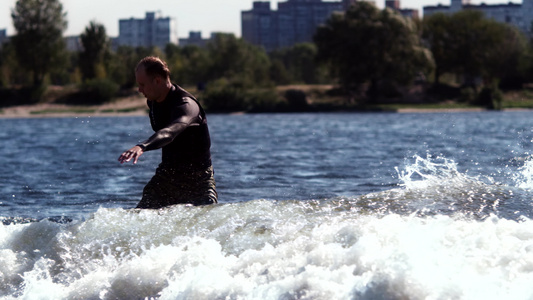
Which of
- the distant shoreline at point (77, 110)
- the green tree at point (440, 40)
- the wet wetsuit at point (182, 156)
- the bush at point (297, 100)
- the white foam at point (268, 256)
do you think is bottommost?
the distant shoreline at point (77, 110)

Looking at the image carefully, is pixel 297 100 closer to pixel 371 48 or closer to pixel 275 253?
pixel 371 48

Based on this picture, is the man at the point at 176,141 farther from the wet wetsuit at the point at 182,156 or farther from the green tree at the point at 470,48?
the green tree at the point at 470,48

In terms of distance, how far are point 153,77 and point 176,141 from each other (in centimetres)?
66

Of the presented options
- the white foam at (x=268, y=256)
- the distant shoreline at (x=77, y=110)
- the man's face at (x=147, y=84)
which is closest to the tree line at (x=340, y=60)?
the distant shoreline at (x=77, y=110)

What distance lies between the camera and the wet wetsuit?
24.9ft

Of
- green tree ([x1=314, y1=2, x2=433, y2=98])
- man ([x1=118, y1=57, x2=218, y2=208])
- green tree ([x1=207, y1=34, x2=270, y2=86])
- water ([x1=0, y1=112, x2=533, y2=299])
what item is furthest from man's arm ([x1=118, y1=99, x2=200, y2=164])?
green tree ([x1=207, y1=34, x2=270, y2=86])

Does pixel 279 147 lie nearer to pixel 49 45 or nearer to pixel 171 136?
pixel 171 136

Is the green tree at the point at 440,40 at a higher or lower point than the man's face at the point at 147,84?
higher

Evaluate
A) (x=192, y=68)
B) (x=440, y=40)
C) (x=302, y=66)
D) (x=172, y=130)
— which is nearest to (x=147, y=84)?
(x=172, y=130)

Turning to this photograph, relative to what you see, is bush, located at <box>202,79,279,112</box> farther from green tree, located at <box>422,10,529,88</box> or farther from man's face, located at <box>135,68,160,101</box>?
Result: man's face, located at <box>135,68,160,101</box>

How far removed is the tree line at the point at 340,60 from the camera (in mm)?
85375

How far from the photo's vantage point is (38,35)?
10050 centimetres

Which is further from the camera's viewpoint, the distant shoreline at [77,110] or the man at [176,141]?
the distant shoreline at [77,110]

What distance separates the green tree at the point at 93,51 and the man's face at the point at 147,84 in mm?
96250
